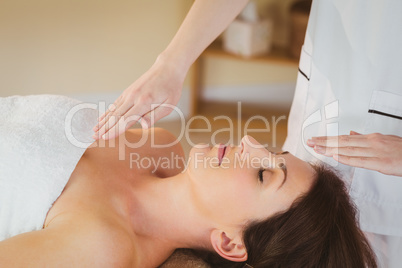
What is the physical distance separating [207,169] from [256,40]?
204 cm

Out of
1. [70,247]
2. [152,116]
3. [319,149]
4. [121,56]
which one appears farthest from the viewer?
[121,56]

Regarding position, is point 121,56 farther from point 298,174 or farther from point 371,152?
point 371,152

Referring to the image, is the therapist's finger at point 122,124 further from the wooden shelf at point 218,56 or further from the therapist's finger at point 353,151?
the wooden shelf at point 218,56

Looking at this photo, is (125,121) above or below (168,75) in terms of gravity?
below

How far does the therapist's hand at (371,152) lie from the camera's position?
1236 millimetres

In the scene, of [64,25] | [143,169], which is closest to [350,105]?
[143,169]

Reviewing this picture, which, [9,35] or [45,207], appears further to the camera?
[9,35]

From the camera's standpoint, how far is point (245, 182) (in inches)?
57.2

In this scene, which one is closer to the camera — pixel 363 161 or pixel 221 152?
pixel 363 161

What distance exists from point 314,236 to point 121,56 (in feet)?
7.53

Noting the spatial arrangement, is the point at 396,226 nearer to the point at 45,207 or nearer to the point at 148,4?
the point at 45,207

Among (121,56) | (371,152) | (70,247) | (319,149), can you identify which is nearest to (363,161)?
(371,152)

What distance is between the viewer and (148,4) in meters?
3.31

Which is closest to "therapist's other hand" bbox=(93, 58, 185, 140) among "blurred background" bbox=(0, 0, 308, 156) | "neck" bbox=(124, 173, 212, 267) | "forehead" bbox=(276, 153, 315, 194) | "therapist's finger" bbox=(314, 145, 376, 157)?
"neck" bbox=(124, 173, 212, 267)
